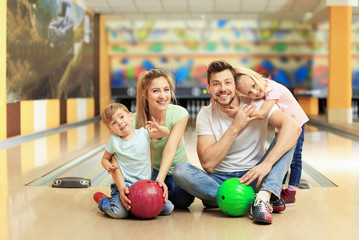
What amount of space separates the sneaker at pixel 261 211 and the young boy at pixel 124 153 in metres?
0.46

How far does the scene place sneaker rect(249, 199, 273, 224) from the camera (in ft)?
7.75

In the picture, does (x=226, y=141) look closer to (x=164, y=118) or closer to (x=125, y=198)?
(x=164, y=118)

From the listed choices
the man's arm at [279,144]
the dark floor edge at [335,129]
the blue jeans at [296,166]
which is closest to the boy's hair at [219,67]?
the man's arm at [279,144]

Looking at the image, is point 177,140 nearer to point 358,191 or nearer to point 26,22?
point 358,191

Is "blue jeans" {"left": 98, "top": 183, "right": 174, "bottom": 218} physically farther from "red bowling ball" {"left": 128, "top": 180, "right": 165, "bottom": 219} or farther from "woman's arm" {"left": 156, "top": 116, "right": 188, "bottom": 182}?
"woman's arm" {"left": 156, "top": 116, "right": 188, "bottom": 182}

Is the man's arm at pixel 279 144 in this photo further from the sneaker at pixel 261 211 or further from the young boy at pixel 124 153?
the young boy at pixel 124 153

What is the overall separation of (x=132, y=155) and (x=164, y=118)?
0.30 meters

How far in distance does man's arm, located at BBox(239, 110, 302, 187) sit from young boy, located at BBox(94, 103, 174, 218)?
0.48 metres

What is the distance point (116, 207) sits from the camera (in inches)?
99.7

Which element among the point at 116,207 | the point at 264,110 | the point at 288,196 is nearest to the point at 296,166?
the point at 288,196

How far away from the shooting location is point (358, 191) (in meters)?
3.22

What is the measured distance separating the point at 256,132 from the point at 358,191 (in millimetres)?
1018

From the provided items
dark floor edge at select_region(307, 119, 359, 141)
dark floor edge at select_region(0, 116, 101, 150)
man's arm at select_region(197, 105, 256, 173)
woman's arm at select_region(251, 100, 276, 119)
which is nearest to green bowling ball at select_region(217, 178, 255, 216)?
man's arm at select_region(197, 105, 256, 173)

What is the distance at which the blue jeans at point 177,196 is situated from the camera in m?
2.70
